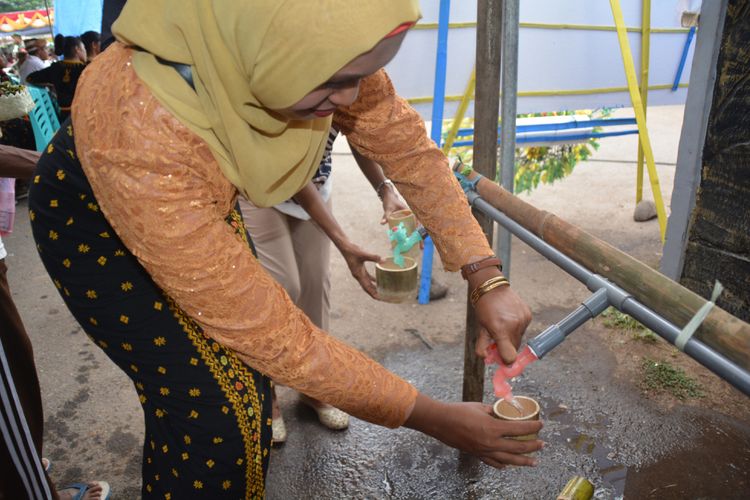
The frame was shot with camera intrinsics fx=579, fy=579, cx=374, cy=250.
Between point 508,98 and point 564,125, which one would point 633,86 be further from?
point 508,98

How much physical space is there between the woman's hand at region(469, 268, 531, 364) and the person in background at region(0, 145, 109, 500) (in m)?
1.22

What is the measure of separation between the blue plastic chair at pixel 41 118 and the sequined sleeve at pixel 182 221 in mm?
4873

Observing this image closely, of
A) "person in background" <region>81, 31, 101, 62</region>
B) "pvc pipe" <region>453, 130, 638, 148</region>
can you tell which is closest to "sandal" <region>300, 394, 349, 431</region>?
"pvc pipe" <region>453, 130, 638, 148</region>

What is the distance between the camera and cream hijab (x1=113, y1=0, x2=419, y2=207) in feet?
3.00

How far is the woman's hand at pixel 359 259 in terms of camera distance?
2207mm

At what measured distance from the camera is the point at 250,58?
97cm

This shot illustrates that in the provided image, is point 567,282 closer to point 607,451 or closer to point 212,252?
point 607,451

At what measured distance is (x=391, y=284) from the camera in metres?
2.20

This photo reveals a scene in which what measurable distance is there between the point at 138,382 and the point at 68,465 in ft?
4.60

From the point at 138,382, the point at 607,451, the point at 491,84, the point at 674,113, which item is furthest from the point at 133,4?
the point at 674,113

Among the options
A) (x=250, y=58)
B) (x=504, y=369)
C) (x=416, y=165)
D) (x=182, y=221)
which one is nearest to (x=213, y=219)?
(x=182, y=221)

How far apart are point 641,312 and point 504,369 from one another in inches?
16.4

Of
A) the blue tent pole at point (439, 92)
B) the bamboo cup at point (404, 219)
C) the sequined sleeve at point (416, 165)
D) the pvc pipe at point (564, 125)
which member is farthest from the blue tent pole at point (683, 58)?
the sequined sleeve at point (416, 165)

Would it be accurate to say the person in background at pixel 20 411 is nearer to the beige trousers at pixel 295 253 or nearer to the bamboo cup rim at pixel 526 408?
the beige trousers at pixel 295 253
